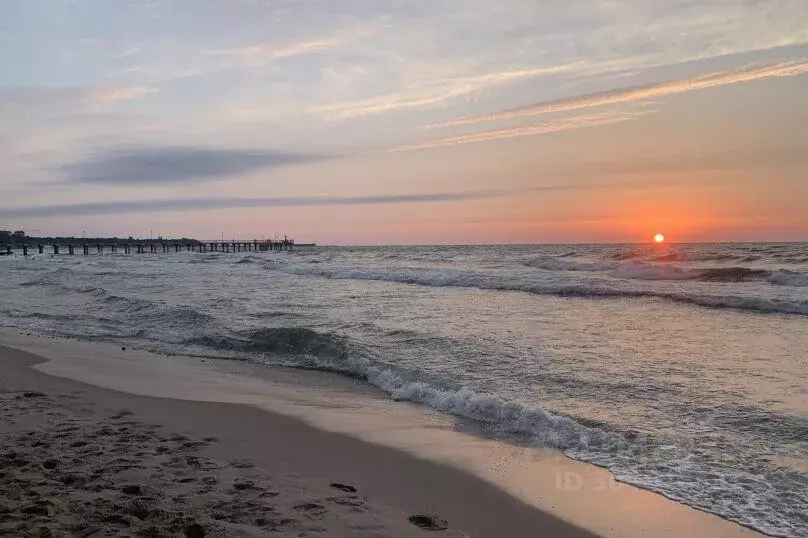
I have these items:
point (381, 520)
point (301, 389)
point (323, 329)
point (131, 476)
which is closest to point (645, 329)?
point (323, 329)

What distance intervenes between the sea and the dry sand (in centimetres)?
151

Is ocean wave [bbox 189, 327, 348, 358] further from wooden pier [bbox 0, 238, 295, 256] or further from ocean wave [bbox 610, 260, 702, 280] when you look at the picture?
wooden pier [bbox 0, 238, 295, 256]

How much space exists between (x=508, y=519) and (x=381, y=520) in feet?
2.93

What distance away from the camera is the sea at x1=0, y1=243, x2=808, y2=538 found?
16.6 feet

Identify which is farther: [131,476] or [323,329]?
[323,329]

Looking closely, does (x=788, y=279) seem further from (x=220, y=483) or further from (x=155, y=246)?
(x=155, y=246)

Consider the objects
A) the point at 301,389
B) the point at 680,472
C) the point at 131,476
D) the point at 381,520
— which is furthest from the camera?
the point at 301,389

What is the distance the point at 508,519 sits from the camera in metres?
4.01

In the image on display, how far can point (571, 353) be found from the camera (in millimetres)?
9469

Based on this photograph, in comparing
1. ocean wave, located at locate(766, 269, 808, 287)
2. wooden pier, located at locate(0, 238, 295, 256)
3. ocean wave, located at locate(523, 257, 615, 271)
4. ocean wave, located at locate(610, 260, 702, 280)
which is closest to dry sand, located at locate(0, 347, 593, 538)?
ocean wave, located at locate(766, 269, 808, 287)

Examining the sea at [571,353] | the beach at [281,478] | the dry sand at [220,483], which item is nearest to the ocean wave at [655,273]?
the sea at [571,353]

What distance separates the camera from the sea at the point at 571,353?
16.6ft

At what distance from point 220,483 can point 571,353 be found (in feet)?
21.8

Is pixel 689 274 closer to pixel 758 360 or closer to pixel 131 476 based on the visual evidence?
pixel 758 360
